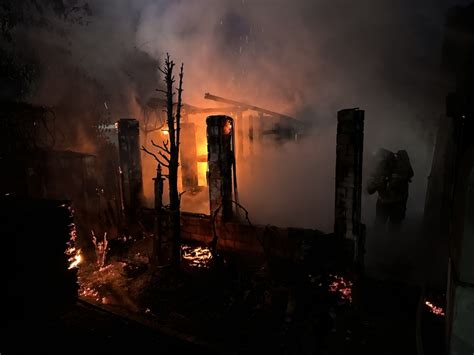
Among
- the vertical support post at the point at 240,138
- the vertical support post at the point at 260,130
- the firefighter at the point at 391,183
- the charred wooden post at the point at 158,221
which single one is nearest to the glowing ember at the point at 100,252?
the charred wooden post at the point at 158,221

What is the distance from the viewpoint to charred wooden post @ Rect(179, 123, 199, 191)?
17672 millimetres

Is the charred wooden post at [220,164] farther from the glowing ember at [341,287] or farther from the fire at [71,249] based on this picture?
the fire at [71,249]

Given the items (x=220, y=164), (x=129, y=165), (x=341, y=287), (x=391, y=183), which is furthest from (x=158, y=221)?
(x=391, y=183)

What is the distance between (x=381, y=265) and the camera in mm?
10383

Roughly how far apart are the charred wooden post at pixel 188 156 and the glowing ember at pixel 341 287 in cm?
1094

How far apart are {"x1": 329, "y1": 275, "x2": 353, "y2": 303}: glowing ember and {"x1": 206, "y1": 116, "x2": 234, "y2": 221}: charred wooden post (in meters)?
4.00

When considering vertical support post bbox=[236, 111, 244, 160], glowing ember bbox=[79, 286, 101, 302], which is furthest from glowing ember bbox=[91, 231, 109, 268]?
vertical support post bbox=[236, 111, 244, 160]

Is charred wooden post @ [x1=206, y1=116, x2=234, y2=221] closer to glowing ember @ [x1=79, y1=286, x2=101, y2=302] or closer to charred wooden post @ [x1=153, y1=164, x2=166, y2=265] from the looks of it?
charred wooden post @ [x1=153, y1=164, x2=166, y2=265]

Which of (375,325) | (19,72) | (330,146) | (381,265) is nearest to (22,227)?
(375,325)

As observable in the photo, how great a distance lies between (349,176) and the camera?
27.1ft

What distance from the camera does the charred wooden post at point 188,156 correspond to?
1767 cm

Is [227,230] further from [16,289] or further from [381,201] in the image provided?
[16,289]

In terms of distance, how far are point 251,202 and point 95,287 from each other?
9.15 metres

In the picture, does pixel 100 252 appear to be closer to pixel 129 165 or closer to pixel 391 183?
pixel 129 165
